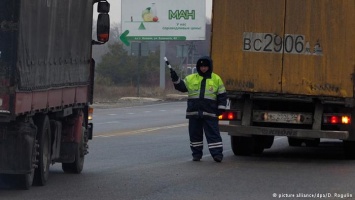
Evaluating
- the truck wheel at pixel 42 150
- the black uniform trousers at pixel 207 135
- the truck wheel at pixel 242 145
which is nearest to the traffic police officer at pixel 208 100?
the black uniform trousers at pixel 207 135

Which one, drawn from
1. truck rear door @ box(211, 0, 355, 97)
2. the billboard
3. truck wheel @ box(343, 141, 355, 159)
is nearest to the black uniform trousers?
truck rear door @ box(211, 0, 355, 97)

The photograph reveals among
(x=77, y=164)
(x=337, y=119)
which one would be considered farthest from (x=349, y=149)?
(x=77, y=164)

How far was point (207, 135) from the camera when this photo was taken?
17.8m

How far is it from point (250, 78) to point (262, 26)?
0.88m

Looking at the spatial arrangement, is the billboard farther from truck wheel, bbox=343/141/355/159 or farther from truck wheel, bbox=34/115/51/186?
truck wheel, bbox=34/115/51/186

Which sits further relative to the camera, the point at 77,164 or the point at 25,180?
the point at 77,164

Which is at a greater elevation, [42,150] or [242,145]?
[42,150]

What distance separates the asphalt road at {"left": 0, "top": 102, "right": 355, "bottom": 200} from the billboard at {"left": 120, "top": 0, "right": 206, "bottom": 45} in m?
40.7

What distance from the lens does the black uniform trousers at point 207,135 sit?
17.7 metres

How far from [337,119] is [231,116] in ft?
5.82

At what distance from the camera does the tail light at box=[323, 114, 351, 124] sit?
59.3 feet

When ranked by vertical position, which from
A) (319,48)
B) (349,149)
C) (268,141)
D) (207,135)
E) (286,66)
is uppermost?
(319,48)

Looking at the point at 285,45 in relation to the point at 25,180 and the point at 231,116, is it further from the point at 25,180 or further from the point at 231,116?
the point at 25,180

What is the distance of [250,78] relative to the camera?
18391 millimetres
